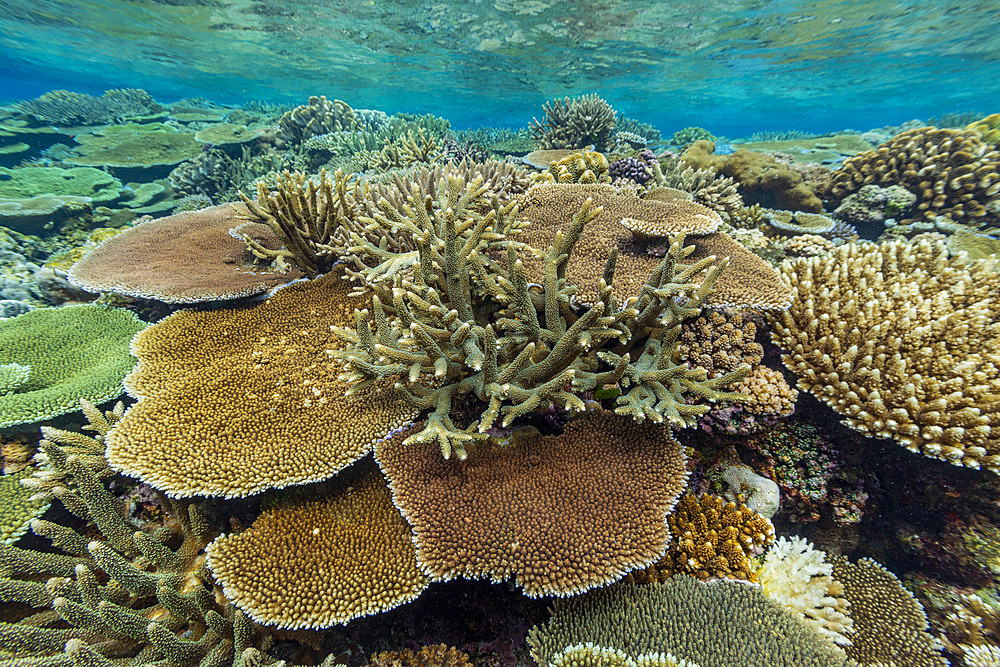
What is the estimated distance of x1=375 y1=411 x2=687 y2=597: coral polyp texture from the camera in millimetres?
2029

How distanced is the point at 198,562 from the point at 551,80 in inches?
1854

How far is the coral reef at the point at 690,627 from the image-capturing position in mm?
2109

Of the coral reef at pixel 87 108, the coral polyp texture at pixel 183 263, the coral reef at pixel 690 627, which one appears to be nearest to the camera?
the coral reef at pixel 690 627

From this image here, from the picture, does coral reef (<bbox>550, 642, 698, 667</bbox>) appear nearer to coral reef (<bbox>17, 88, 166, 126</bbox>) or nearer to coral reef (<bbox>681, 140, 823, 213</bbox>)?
coral reef (<bbox>681, 140, 823, 213</bbox>)

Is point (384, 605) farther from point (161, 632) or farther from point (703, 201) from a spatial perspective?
point (703, 201)

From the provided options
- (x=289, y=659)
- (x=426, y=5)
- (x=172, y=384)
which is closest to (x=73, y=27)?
(x=426, y=5)

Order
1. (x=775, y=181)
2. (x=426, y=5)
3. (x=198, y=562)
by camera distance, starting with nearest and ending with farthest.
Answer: (x=198, y=562)
(x=775, y=181)
(x=426, y=5)

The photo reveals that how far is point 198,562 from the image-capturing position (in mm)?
2512

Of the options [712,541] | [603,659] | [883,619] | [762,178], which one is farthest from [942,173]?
[603,659]

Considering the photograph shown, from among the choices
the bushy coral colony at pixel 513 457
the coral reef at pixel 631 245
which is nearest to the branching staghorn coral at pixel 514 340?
the bushy coral colony at pixel 513 457

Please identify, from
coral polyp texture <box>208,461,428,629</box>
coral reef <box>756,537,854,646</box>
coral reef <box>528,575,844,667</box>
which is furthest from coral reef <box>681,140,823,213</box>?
coral polyp texture <box>208,461,428,629</box>

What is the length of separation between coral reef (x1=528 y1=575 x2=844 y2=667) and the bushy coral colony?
0.02m

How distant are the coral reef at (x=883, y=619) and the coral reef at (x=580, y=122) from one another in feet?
29.5

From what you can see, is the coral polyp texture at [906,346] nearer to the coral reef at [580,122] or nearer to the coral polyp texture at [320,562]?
the coral polyp texture at [320,562]
